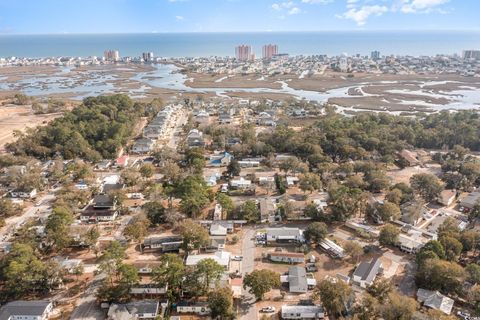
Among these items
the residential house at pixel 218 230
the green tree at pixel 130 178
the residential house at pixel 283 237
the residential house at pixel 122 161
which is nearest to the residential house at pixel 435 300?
the residential house at pixel 283 237

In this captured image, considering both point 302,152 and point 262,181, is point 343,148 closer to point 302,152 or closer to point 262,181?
point 302,152

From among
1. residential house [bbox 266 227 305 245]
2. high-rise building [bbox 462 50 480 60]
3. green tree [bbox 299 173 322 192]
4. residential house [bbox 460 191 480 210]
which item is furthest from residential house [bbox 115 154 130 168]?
high-rise building [bbox 462 50 480 60]

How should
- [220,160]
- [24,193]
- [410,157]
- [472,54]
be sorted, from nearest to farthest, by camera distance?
[24,193] → [410,157] → [220,160] → [472,54]

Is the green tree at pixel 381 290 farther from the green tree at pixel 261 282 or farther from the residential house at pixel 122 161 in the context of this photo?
the residential house at pixel 122 161

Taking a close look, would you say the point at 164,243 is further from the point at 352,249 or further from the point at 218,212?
the point at 352,249

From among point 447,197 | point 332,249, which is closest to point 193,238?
point 332,249
